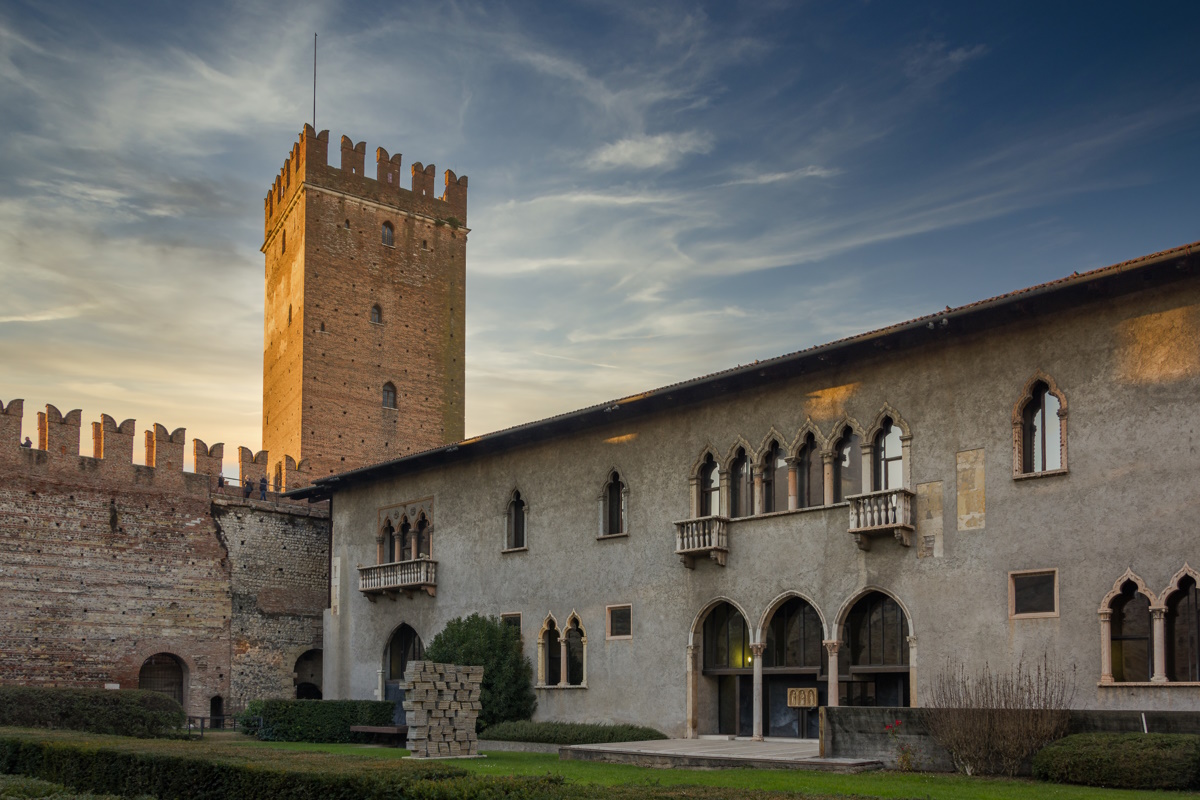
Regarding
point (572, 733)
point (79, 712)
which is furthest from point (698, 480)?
point (79, 712)

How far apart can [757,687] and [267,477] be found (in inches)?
911

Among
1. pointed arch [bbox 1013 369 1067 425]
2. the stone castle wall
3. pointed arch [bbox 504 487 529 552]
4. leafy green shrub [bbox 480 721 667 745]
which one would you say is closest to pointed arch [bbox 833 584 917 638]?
pointed arch [bbox 1013 369 1067 425]

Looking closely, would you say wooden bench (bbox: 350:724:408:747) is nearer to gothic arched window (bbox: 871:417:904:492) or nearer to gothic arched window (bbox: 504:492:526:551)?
gothic arched window (bbox: 504:492:526:551)

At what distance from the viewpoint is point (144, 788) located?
579 inches

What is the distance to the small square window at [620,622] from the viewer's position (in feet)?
85.0

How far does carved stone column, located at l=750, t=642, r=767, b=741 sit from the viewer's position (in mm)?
22938

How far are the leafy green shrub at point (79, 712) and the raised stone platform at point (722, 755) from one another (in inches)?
428

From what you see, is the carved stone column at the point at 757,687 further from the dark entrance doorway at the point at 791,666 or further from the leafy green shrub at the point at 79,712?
the leafy green shrub at the point at 79,712

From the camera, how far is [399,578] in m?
32.0

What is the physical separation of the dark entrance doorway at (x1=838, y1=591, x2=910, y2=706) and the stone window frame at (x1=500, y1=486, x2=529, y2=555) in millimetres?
9331

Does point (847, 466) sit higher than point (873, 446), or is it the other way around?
point (873, 446)

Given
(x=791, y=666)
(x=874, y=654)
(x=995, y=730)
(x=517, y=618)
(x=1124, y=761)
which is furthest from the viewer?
(x=517, y=618)

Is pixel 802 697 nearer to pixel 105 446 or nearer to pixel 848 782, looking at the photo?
pixel 848 782

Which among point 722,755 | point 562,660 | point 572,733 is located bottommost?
point 572,733
